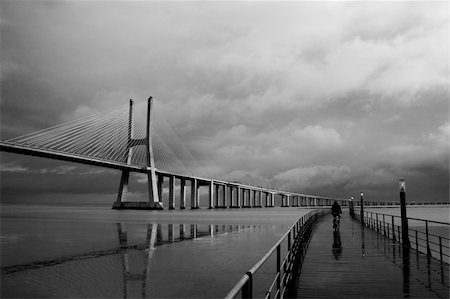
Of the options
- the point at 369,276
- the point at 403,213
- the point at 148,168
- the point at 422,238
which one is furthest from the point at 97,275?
the point at 148,168

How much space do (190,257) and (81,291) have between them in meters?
8.17

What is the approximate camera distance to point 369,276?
10172 millimetres

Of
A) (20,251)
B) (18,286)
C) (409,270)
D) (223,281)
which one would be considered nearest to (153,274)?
(223,281)

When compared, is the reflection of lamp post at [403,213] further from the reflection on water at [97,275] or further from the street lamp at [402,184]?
the reflection on water at [97,275]

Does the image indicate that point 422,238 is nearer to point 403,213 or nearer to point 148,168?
point 403,213

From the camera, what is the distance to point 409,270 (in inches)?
428

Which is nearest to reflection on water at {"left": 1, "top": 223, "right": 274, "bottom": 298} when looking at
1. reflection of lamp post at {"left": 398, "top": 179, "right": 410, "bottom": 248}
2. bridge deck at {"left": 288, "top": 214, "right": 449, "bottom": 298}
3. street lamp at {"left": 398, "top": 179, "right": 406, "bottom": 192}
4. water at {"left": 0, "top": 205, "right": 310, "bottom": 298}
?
water at {"left": 0, "top": 205, "right": 310, "bottom": 298}

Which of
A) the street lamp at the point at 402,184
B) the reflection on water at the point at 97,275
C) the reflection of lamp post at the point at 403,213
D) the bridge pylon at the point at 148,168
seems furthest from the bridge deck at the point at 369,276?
the bridge pylon at the point at 148,168

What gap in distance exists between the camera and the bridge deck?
27.6 ft

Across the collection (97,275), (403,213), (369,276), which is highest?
(403,213)

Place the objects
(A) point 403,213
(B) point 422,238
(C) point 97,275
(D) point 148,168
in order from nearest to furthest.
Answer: (C) point 97,275, (A) point 403,213, (B) point 422,238, (D) point 148,168

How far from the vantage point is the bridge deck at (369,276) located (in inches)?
332

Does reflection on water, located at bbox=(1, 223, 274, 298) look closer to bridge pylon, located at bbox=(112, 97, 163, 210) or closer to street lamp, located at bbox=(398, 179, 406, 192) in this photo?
street lamp, located at bbox=(398, 179, 406, 192)

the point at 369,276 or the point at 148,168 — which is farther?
the point at 148,168
